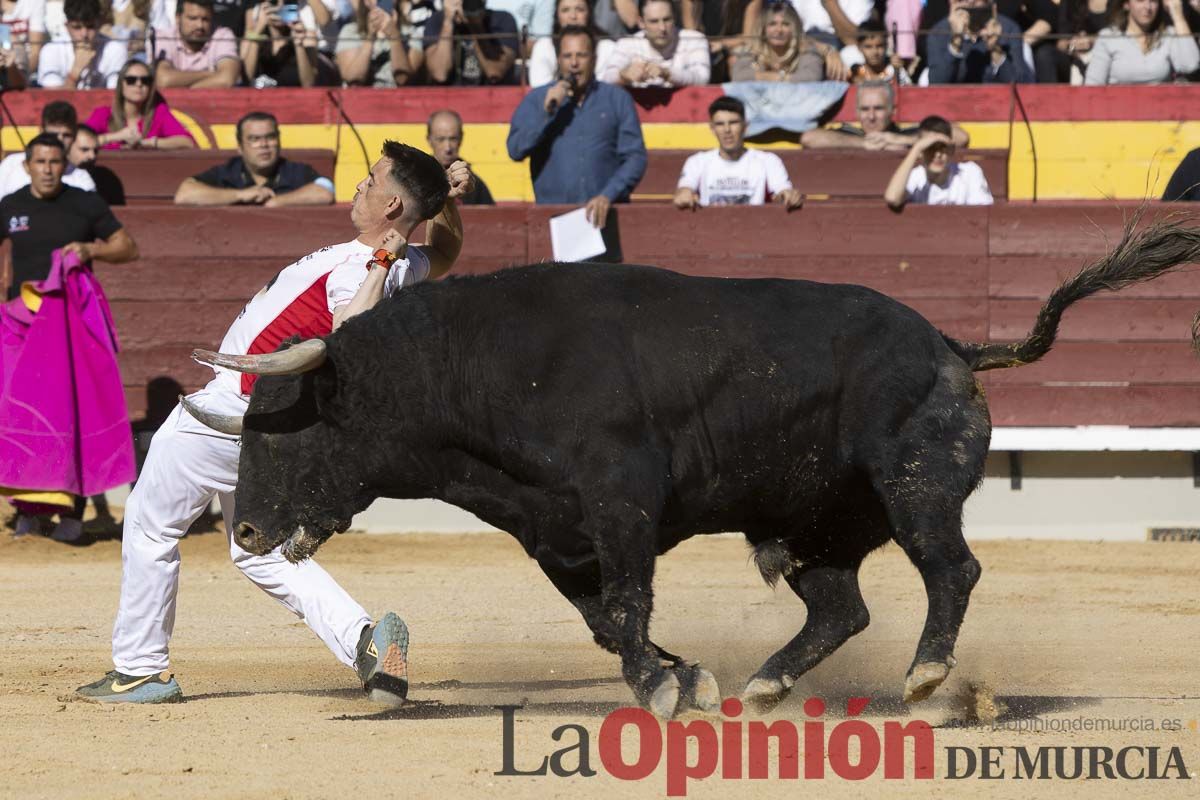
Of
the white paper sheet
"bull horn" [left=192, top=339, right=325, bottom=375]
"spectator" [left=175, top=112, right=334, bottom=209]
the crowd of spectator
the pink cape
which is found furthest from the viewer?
the crowd of spectator

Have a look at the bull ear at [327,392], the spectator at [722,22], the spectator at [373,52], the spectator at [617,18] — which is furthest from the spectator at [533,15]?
the bull ear at [327,392]

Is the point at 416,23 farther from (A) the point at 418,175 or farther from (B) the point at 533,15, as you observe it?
(A) the point at 418,175

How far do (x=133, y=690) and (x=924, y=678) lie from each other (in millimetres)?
2105

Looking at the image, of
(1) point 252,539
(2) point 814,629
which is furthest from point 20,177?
(2) point 814,629

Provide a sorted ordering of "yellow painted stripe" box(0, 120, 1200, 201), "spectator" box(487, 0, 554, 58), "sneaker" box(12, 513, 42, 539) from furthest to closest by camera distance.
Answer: "spectator" box(487, 0, 554, 58)
"yellow painted stripe" box(0, 120, 1200, 201)
"sneaker" box(12, 513, 42, 539)

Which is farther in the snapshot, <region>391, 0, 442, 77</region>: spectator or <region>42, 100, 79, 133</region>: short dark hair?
<region>391, 0, 442, 77</region>: spectator

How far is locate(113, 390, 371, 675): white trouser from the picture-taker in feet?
15.4

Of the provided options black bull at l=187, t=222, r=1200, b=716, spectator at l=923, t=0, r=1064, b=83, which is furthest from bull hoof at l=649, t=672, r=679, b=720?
spectator at l=923, t=0, r=1064, b=83

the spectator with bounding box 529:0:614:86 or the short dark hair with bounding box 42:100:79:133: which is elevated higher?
the spectator with bounding box 529:0:614:86

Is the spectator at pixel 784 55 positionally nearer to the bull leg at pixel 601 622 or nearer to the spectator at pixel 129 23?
the spectator at pixel 129 23

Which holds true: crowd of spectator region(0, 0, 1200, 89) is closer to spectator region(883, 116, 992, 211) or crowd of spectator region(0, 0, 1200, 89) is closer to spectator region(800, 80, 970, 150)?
spectator region(800, 80, 970, 150)

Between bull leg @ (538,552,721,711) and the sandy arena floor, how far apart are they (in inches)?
9.4

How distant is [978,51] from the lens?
34.1 ft

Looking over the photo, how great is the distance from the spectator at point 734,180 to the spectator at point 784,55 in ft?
3.55
